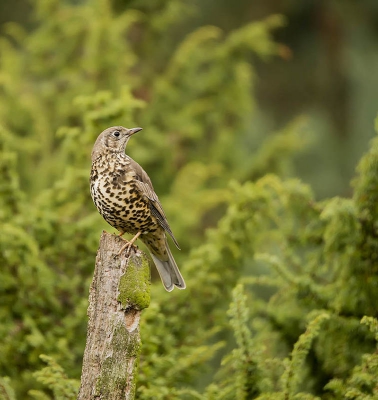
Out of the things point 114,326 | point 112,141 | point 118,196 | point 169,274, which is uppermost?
point 112,141

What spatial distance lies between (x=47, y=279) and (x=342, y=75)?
8704 mm

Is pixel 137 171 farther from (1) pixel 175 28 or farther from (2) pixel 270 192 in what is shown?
(1) pixel 175 28

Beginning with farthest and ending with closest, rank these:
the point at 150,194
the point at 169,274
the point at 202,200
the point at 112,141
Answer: the point at 202,200 → the point at 169,274 → the point at 112,141 → the point at 150,194

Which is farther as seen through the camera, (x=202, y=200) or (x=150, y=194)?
(x=202, y=200)

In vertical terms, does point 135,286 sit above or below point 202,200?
below

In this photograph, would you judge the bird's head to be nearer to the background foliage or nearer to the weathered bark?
the background foliage

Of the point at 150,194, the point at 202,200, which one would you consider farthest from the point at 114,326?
the point at 202,200

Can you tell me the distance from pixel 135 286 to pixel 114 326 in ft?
0.89

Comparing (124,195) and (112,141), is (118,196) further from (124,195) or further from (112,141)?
(112,141)

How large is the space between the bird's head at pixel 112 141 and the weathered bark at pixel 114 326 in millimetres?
1252

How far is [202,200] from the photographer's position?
7.83m

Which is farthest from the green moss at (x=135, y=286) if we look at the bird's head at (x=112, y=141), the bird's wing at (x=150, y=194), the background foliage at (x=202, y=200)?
the bird's head at (x=112, y=141)

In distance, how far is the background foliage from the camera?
4695 millimetres

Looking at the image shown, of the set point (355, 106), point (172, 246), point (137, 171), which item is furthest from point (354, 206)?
point (355, 106)
